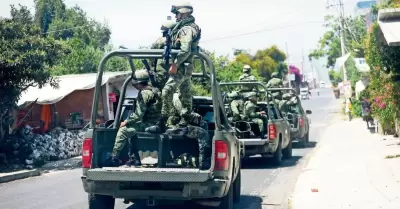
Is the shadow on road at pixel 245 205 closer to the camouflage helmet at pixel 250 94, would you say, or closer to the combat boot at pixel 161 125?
the combat boot at pixel 161 125

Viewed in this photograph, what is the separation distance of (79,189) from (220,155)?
561cm

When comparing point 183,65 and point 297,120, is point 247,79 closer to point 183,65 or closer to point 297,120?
point 297,120

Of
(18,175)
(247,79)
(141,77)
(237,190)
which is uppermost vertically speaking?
(141,77)

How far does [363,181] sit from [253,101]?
4815 millimetres

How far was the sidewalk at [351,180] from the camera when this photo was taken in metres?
9.29

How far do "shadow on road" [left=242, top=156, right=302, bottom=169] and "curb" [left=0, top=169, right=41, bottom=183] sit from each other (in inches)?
212

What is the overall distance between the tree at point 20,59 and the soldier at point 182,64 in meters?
9.39

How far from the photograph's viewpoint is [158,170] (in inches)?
300

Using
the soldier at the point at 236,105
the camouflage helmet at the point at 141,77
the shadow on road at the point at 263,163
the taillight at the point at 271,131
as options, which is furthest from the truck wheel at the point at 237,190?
the shadow on road at the point at 263,163

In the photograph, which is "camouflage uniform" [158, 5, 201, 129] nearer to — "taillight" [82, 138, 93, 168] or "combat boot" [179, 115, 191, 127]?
"combat boot" [179, 115, 191, 127]

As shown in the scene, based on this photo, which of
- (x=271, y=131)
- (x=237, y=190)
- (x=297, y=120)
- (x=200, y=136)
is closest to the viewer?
(x=200, y=136)

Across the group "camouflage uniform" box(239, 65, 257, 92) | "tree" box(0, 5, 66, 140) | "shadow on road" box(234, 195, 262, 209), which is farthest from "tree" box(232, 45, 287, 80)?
"shadow on road" box(234, 195, 262, 209)

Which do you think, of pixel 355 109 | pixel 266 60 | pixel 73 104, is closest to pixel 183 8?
pixel 73 104

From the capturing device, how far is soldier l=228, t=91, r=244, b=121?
1525 centimetres
